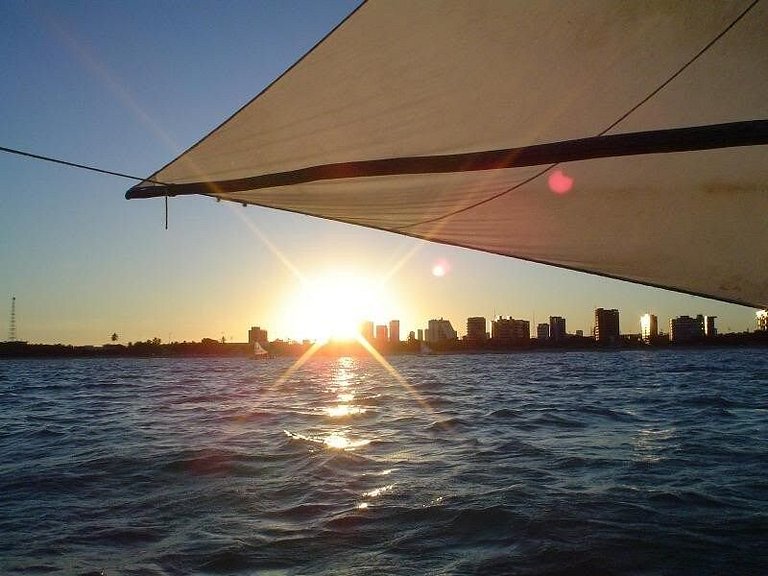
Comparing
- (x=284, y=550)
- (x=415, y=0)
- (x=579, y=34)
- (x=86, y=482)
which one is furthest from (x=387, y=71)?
(x=86, y=482)

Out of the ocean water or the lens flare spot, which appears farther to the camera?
the ocean water

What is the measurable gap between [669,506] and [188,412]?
18381mm

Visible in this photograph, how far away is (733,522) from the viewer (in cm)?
734

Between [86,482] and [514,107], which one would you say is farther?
[86,482]

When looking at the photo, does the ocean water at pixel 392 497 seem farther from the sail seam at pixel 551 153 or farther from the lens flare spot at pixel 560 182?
the sail seam at pixel 551 153

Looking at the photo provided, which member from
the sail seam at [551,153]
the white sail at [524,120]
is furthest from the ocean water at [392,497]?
the sail seam at [551,153]

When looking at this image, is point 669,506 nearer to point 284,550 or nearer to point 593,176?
point 284,550

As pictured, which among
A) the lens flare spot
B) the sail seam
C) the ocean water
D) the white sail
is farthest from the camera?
the ocean water

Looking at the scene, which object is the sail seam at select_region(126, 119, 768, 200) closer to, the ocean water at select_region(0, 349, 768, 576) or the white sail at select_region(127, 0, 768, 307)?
the white sail at select_region(127, 0, 768, 307)

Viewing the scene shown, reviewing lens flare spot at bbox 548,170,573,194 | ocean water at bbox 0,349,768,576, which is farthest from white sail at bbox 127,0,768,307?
ocean water at bbox 0,349,768,576

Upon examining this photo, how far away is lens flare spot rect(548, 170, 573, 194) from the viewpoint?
12.3 ft

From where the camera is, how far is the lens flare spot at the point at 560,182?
374cm

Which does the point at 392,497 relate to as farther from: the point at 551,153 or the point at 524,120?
the point at 551,153

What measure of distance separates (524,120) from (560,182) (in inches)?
19.3
